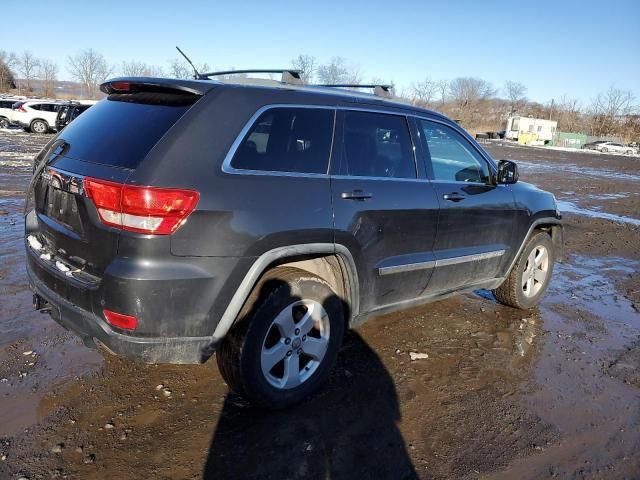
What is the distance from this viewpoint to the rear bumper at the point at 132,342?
257 centimetres

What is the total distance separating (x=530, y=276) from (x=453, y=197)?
174 centimetres

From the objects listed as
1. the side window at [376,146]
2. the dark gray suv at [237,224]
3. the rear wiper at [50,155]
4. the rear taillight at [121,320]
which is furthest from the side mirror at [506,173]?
the rear wiper at [50,155]

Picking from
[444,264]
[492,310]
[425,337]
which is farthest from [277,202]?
[492,310]

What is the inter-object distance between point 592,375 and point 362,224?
2.25m

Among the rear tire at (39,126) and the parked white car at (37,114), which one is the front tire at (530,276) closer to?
the parked white car at (37,114)

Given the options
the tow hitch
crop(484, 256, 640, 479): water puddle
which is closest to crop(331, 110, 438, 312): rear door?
crop(484, 256, 640, 479): water puddle

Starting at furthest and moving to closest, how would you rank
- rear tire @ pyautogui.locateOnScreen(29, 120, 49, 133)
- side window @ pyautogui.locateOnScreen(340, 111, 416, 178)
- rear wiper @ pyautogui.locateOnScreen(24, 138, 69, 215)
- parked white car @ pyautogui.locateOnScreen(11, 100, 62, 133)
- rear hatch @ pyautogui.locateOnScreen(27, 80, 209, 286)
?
rear tire @ pyautogui.locateOnScreen(29, 120, 49, 133)
parked white car @ pyautogui.locateOnScreen(11, 100, 62, 133)
side window @ pyautogui.locateOnScreen(340, 111, 416, 178)
rear wiper @ pyautogui.locateOnScreen(24, 138, 69, 215)
rear hatch @ pyautogui.locateOnScreen(27, 80, 209, 286)

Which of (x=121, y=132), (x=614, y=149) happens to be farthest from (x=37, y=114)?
(x=614, y=149)

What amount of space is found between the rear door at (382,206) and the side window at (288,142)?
0.11 m

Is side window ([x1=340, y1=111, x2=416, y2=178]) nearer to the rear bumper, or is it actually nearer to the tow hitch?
the rear bumper

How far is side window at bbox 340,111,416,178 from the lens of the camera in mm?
3332

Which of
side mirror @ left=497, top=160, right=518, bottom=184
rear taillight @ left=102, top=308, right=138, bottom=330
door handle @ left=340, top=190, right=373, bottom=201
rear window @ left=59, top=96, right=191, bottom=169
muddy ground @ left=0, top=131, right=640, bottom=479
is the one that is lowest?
muddy ground @ left=0, top=131, right=640, bottom=479

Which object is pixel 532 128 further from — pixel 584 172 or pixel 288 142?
pixel 288 142

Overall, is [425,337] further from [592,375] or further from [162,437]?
[162,437]
